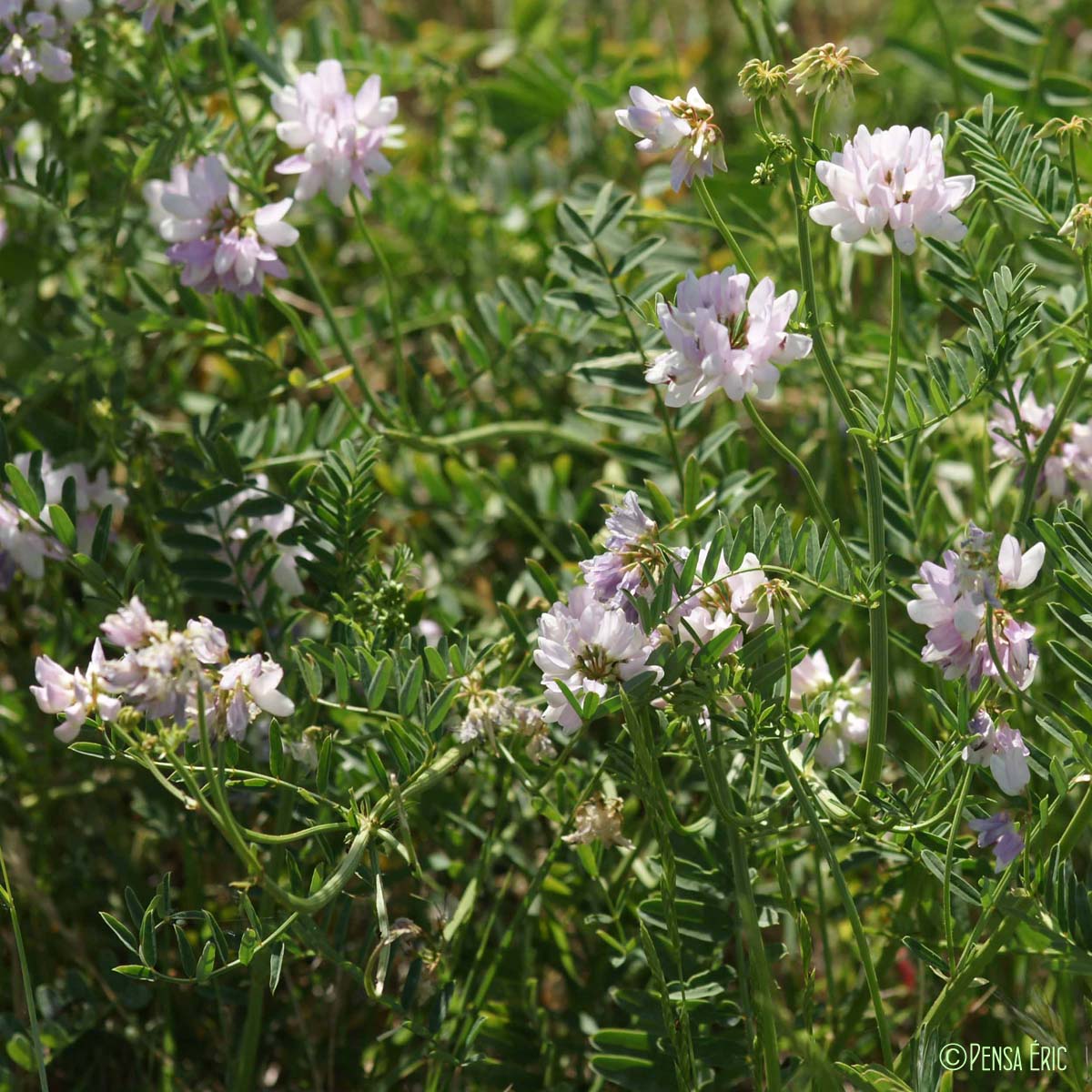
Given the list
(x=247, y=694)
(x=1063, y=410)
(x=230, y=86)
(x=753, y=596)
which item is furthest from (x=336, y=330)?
(x=1063, y=410)

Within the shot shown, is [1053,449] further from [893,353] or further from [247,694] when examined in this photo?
[247,694]

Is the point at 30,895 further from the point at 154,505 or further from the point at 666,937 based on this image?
the point at 666,937

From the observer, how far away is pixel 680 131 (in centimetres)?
111

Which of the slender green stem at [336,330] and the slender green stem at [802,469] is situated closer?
the slender green stem at [802,469]

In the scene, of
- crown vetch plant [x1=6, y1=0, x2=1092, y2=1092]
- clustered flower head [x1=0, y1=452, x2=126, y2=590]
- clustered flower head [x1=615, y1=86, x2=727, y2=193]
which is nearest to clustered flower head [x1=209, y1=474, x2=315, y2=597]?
crown vetch plant [x1=6, y1=0, x2=1092, y2=1092]

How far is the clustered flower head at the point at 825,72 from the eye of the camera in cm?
109

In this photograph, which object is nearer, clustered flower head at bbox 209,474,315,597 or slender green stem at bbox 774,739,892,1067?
slender green stem at bbox 774,739,892,1067

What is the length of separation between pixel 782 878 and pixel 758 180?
0.61 m

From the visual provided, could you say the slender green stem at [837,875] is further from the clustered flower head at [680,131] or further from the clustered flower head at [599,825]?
the clustered flower head at [680,131]

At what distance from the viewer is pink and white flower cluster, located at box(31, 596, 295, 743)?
3.31 feet

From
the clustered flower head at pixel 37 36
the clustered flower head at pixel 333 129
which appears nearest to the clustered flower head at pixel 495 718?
the clustered flower head at pixel 333 129

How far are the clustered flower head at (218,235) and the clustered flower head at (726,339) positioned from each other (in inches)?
20.6

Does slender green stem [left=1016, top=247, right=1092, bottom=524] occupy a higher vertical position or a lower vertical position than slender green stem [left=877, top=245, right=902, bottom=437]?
lower

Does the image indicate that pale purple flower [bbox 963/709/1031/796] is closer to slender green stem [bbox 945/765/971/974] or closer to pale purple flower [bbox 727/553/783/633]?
slender green stem [bbox 945/765/971/974]
